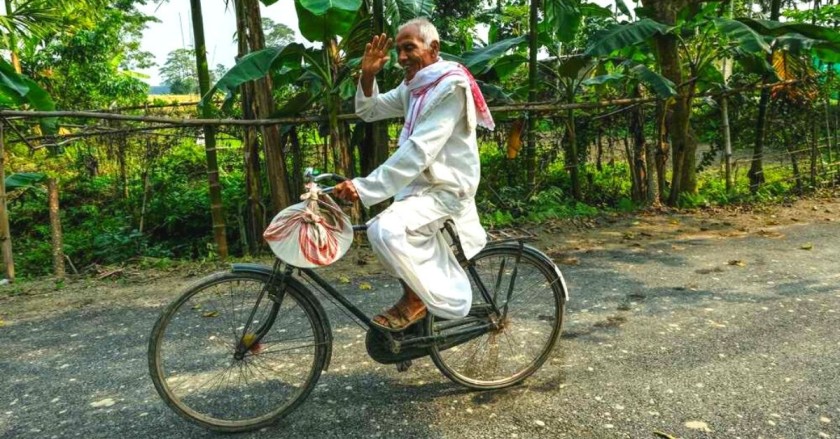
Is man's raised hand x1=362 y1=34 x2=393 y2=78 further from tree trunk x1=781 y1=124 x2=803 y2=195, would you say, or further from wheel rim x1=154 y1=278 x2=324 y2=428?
tree trunk x1=781 y1=124 x2=803 y2=195

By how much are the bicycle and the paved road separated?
146 mm

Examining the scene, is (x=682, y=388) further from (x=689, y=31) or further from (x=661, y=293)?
(x=689, y=31)

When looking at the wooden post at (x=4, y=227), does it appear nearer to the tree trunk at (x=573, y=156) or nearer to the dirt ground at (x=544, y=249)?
the dirt ground at (x=544, y=249)

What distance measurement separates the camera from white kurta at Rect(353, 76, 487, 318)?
2.53 meters

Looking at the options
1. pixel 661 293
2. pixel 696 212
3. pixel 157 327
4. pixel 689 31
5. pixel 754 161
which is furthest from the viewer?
pixel 754 161

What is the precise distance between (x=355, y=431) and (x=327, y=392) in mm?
447

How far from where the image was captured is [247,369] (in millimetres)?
2887

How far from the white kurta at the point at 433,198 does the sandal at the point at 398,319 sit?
155 mm

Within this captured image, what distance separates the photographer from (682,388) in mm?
3064

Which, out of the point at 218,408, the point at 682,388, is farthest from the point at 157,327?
the point at 682,388

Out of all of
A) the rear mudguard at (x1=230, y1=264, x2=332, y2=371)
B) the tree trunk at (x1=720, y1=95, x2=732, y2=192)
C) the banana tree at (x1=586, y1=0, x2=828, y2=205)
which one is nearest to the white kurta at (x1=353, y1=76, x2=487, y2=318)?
the rear mudguard at (x1=230, y1=264, x2=332, y2=371)

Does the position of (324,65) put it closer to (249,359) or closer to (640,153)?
(249,359)

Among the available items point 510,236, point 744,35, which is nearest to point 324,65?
point 510,236

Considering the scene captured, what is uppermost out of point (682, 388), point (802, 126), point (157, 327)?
point (802, 126)
